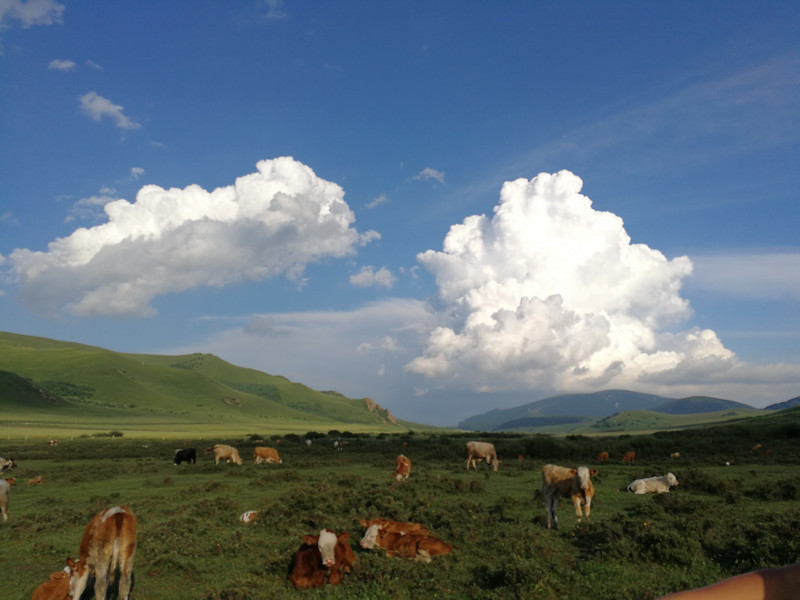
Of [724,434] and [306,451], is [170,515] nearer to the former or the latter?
[306,451]

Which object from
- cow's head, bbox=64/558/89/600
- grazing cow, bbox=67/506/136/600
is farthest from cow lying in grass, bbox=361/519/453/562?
cow's head, bbox=64/558/89/600

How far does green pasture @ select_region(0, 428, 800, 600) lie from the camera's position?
10617 mm

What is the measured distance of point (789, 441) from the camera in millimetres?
43594

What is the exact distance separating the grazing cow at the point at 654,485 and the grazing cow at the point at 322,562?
14.6 m

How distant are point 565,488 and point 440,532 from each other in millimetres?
4318

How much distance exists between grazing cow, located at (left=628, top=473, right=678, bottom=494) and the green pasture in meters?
0.41

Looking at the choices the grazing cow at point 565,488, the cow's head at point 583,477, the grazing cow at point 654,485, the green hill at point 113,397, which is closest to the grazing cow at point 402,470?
the grazing cow at point 654,485

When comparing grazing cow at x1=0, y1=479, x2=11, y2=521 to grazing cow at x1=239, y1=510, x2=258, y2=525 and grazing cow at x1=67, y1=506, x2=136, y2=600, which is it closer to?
grazing cow at x1=239, y1=510, x2=258, y2=525

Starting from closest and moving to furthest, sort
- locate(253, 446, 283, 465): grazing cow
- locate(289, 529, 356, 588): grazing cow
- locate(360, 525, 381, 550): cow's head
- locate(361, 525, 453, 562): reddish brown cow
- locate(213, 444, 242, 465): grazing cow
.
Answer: locate(289, 529, 356, 588): grazing cow → locate(361, 525, 453, 562): reddish brown cow → locate(360, 525, 381, 550): cow's head → locate(253, 446, 283, 465): grazing cow → locate(213, 444, 242, 465): grazing cow

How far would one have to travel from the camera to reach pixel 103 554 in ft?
32.2

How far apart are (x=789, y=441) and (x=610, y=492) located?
32.6m

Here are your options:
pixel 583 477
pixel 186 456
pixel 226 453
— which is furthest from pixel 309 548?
pixel 186 456

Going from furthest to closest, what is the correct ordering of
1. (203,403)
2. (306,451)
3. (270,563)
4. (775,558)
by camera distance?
(203,403) < (306,451) < (270,563) < (775,558)

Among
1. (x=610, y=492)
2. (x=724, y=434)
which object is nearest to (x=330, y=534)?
(x=610, y=492)
